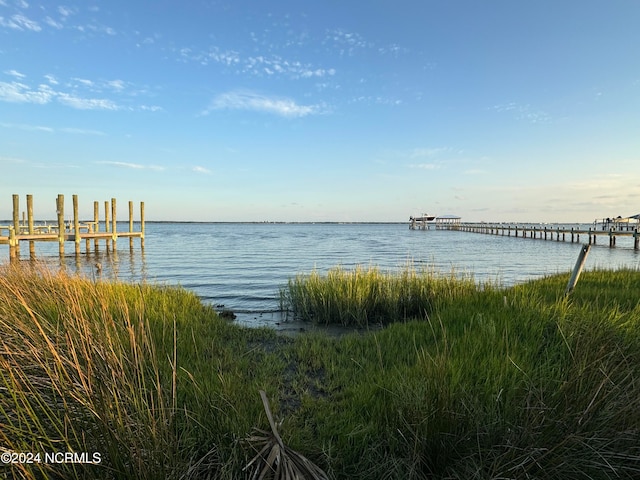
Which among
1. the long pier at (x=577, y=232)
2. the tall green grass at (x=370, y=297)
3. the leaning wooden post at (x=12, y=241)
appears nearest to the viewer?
the tall green grass at (x=370, y=297)

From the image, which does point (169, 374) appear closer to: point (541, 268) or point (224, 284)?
point (224, 284)

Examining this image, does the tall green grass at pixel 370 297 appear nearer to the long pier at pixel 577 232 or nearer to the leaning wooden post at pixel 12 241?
the leaning wooden post at pixel 12 241

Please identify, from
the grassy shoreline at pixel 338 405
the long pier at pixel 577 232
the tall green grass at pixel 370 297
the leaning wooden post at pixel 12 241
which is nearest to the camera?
the grassy shoreline at pixel 338 405

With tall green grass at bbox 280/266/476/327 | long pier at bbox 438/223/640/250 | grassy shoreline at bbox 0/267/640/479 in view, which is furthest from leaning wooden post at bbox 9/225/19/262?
long pier at bbox 438/223/640/250

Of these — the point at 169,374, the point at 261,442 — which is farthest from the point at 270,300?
the point at 261,442

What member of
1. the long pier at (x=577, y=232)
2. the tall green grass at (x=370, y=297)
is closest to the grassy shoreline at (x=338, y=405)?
the tall green grass at (x=370, y=297)

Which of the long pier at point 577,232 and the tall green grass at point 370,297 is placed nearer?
the tall green grass at point 370,297

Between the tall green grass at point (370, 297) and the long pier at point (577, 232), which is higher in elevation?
the long pier at point (577, 232)

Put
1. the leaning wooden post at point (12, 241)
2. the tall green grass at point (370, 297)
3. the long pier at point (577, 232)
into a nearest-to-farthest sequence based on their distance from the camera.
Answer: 1. the tall green grass at point (370, 297)
2. the leaning wooden post at point (12, 241)
3. the long pier at point (577, 232)

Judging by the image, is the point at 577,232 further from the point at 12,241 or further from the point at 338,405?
the point at 12,241

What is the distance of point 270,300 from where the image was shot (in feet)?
42.0

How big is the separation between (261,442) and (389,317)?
6632 millimetres

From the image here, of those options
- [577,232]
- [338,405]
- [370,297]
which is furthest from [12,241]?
[577,232]

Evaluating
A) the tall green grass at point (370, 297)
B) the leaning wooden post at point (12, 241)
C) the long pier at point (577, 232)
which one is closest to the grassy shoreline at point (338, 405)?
the tall green grass at point (370, 297)
